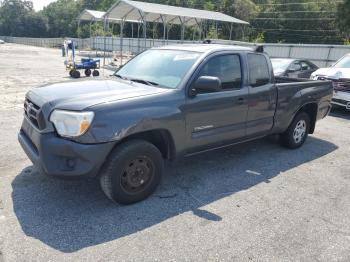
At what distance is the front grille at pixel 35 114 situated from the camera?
11.7ft

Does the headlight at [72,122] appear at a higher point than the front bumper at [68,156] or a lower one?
higher

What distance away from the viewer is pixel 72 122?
11.1ft

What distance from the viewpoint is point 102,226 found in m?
3.48

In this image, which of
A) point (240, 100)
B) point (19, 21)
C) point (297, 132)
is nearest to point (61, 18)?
point (19, 21)

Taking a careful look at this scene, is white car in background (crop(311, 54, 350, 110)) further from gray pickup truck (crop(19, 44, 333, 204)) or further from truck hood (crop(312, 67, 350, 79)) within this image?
gray pickup truck (crop(19, 44, 333, 204))

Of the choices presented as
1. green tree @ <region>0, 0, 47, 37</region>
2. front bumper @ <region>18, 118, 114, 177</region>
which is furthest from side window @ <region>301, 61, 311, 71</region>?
green tree @ <region>0, 0, 47, 37</region>

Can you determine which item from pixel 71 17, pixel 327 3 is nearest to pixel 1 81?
pixel 327 3

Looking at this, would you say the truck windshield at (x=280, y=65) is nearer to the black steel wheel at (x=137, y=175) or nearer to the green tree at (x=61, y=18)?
the black steel wheel at (x=137, y=175)

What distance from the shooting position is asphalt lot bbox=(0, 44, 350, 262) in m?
3.17

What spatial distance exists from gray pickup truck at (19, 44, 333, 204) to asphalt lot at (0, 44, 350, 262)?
406 millimetres

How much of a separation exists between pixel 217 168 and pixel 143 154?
67.9 inches

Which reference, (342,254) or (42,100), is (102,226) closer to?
(42,100)

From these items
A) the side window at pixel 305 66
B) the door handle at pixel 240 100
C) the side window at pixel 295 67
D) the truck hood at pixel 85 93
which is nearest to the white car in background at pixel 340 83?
the side window at pixel 295 67

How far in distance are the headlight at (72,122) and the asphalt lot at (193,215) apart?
3.03 feet
